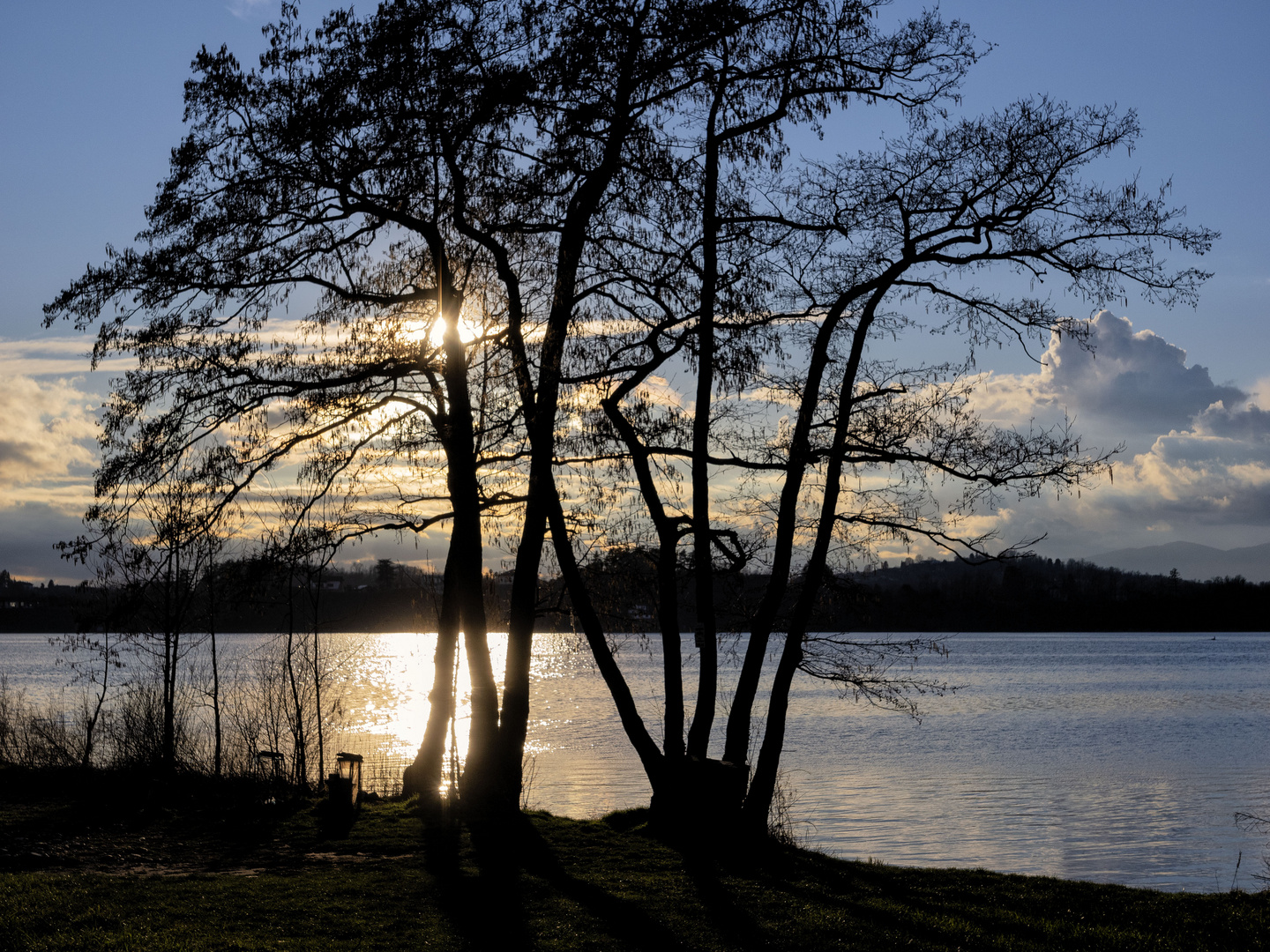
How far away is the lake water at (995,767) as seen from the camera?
68.4 feet

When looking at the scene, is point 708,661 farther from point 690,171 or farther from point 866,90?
point 866,90

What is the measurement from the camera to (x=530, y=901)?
31.3ft

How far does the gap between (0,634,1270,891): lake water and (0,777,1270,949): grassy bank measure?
12.2ft

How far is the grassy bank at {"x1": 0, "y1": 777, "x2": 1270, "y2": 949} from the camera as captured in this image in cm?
802

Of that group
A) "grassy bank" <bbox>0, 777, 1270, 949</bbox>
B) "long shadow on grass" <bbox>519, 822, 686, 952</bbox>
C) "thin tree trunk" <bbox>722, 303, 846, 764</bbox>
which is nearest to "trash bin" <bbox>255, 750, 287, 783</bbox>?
"grassy bank" <bbox>0, 777, 1270, 949</bbox>

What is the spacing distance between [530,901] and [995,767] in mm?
27877

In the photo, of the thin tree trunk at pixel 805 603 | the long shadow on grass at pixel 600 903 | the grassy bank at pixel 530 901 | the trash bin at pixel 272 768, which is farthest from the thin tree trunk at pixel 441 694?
the thin tree trunk at pixel 805 603

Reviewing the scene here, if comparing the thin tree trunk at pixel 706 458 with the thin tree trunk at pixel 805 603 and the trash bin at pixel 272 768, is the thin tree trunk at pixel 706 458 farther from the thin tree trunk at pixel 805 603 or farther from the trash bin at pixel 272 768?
the trash bin at pixel 272 768

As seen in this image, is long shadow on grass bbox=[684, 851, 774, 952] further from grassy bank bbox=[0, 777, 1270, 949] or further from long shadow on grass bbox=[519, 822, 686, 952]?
long shadow on grass bbox=[519, 822, 686, 952]

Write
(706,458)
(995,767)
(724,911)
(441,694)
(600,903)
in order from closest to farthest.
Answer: (724,911), (600,903), (706,458), (441,694), (995,767)

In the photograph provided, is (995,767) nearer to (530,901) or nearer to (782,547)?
(782,547)

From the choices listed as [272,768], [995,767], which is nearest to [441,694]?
[272,768]

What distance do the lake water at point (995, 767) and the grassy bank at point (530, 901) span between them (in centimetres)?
371

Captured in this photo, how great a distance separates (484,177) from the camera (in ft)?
42.2
